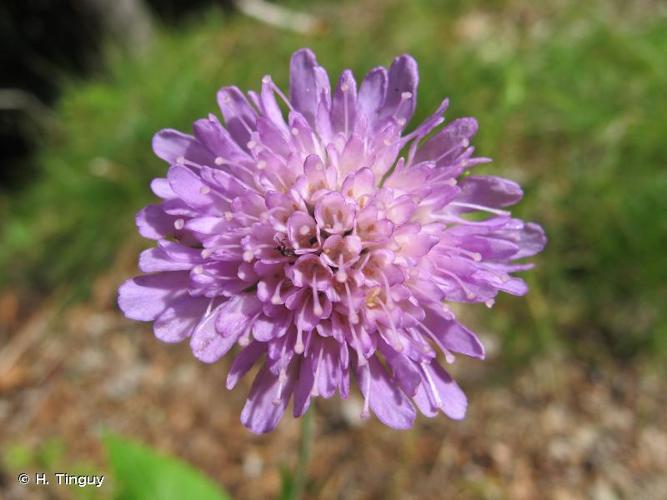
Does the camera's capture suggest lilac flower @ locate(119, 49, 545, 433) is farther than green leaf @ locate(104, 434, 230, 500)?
No

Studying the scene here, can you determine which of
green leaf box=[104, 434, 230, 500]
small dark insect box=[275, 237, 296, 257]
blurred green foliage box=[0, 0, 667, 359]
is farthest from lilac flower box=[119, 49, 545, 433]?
blurred green foliage box=[0, 0, 667, 359]

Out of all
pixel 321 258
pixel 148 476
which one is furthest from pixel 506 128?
pixel 148 476

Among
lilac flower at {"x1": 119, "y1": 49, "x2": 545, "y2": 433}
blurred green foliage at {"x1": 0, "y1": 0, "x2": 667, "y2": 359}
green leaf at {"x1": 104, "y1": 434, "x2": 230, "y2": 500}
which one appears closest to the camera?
lilac flower at {"x1": 119, "y1": 49, "x2": 545, "y2": 433}

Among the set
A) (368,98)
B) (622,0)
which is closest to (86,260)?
(368,98)

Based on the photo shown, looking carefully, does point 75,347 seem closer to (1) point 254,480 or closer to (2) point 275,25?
(1) point 254,480

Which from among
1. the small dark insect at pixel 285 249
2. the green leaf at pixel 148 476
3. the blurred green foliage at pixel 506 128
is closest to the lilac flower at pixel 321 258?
the small dark insect at pixel 285 249

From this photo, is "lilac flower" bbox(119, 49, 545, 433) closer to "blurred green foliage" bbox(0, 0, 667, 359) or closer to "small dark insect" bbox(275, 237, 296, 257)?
"small dark insect" bbox(275, 237, 296, 257)
